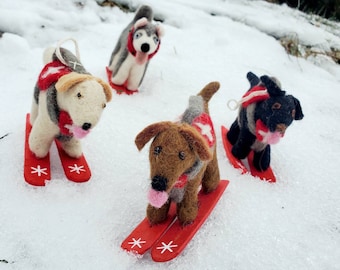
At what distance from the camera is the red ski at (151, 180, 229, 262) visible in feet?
3.72

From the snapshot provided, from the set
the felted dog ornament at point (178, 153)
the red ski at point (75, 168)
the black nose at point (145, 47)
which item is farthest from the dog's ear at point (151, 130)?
the black nose at point (145, 47)

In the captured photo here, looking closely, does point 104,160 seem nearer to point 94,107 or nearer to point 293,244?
point 94,107

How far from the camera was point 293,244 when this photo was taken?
4.19 feet

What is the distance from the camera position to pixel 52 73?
1256 millimetres

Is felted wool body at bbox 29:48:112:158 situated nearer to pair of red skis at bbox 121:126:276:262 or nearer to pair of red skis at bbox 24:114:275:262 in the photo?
pair of red skis at bbox 24:114:275:262

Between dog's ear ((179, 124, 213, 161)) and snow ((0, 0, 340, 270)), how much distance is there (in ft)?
1.12

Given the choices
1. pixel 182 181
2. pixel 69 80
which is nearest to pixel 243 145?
pixel 182 181

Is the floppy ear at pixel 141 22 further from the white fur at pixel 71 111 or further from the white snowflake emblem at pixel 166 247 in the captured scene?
the white snowflake emblem at pixel 166 247

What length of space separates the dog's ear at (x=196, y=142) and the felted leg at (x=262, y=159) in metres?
0.52

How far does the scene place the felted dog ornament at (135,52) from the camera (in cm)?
167

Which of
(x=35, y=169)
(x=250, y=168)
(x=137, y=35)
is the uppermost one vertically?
(x=137, y=35)

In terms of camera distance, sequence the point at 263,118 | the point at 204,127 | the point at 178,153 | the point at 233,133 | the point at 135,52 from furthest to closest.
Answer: the point at 135,52 < the point at 233,133 < the point at 263,118 < the point at 204,127 < the point at 178,153

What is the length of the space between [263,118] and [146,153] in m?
0.46

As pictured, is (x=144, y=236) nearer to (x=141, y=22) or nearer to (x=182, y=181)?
(x=182, y=181)
